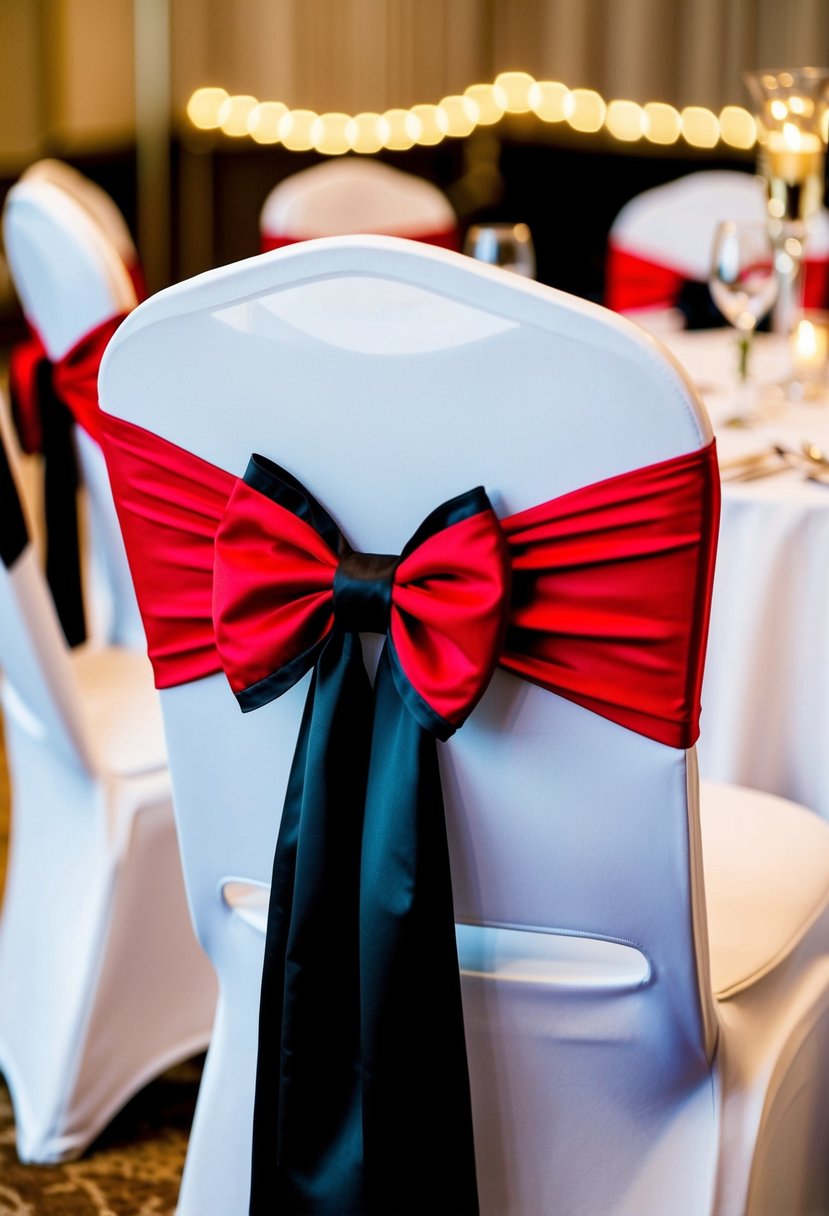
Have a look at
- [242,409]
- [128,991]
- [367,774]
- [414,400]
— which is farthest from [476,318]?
[128,991]

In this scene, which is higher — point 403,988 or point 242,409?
point 242,409

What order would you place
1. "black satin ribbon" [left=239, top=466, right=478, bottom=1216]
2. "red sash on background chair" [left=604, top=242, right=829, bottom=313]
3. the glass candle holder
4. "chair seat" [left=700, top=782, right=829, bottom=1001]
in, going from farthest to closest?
"red sash on background chair" [left=604, top=242, right=829, bottom=313], the glass candle holder, "chair seat" [left=700, top=782, right=829, bottom=1001], "black satin ribbon" [left=239, top=466, right=478, bottom=1216]

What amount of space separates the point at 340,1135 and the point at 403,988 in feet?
0.54

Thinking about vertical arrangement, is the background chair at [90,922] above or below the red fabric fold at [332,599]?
below

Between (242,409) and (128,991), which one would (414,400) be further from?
(128,991)

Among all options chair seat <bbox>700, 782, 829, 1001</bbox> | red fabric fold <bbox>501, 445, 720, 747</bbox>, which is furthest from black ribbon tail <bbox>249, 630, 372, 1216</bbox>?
chair seat <bbox>700, 782, 829, 1001</bbox>

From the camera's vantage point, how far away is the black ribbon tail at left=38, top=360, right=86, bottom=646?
1.89m

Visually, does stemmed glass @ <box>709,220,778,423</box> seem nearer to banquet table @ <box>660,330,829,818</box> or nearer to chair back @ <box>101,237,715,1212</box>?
banquet table @ <box>660,330,829,818</box>

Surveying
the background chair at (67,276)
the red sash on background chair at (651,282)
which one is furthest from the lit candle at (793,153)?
the background chair at (67,276)

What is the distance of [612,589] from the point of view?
0.94 meters

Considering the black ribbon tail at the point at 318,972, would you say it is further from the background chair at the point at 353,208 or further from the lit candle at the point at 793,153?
the background chair at the point at 353,208

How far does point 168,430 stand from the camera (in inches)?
40.4

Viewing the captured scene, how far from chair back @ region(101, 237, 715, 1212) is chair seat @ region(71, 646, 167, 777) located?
48 cm

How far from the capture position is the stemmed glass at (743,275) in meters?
1.77
